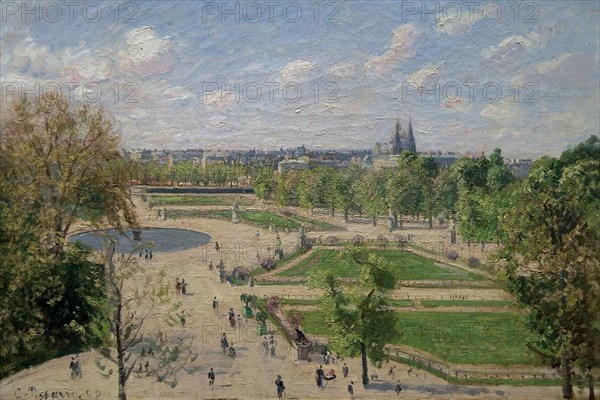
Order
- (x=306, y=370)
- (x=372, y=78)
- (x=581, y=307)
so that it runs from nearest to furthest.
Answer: (x=581, y=307) < (x=306, y=370) < (x=372, y=78)

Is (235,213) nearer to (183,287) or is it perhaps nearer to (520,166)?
(183,287)

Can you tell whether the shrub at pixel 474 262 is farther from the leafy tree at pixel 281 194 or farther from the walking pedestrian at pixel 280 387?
the walking pedestrian at pixel 280 387

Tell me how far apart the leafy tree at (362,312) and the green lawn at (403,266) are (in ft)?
2.43

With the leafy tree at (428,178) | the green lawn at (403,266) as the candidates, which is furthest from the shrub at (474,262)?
the leafy tree at (428,178)

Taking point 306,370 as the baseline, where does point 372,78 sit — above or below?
above

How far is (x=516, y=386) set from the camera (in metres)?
9.62

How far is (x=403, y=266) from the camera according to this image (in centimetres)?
1120

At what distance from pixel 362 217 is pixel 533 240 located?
11.2 ft

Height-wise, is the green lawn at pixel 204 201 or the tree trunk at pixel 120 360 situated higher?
the green lawn at pixel 204 201

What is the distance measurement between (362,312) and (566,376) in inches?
126

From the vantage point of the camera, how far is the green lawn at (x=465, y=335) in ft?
33.2

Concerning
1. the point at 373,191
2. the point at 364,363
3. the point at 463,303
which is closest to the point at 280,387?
the point at 364,363

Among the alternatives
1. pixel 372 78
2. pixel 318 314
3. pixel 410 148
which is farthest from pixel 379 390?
pixel 372 78

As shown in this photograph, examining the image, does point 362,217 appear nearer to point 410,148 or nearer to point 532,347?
point 410,148
